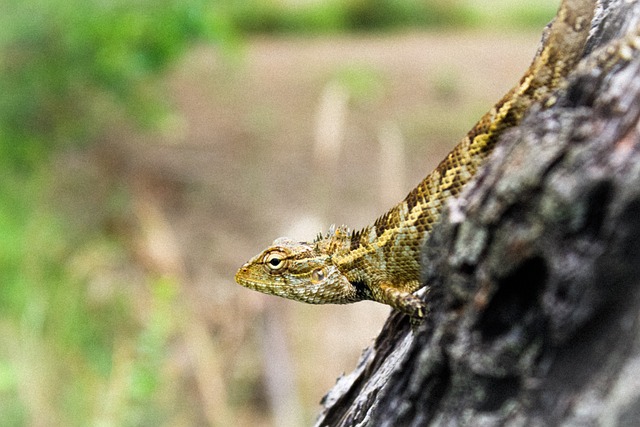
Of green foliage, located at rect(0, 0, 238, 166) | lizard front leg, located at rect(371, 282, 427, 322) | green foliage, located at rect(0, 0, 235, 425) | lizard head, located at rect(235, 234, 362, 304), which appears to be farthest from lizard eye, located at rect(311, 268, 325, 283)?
green foliage, located at rect(0, 0, 238, 166)

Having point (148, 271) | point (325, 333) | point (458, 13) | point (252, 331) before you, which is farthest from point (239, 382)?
point (458, 13)

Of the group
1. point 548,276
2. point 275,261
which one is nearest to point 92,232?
point 275,261

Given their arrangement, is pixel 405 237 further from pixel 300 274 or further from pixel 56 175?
pixel 56 175

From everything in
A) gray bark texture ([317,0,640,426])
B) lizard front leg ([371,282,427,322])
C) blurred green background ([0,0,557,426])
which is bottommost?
gray bark texture ([317,0,640,426])

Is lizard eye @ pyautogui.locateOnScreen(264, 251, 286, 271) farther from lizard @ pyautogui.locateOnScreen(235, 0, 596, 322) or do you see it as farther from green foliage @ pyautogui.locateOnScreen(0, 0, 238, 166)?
green foliage @ pyautogui.locateOnScreen(0, 0, 238, 166)

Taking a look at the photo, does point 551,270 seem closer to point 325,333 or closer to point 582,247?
point 582,247

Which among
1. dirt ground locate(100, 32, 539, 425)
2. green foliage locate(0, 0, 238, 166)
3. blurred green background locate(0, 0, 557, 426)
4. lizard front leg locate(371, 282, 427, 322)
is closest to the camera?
lizard front leg locate(371, 282, 427, 322)
